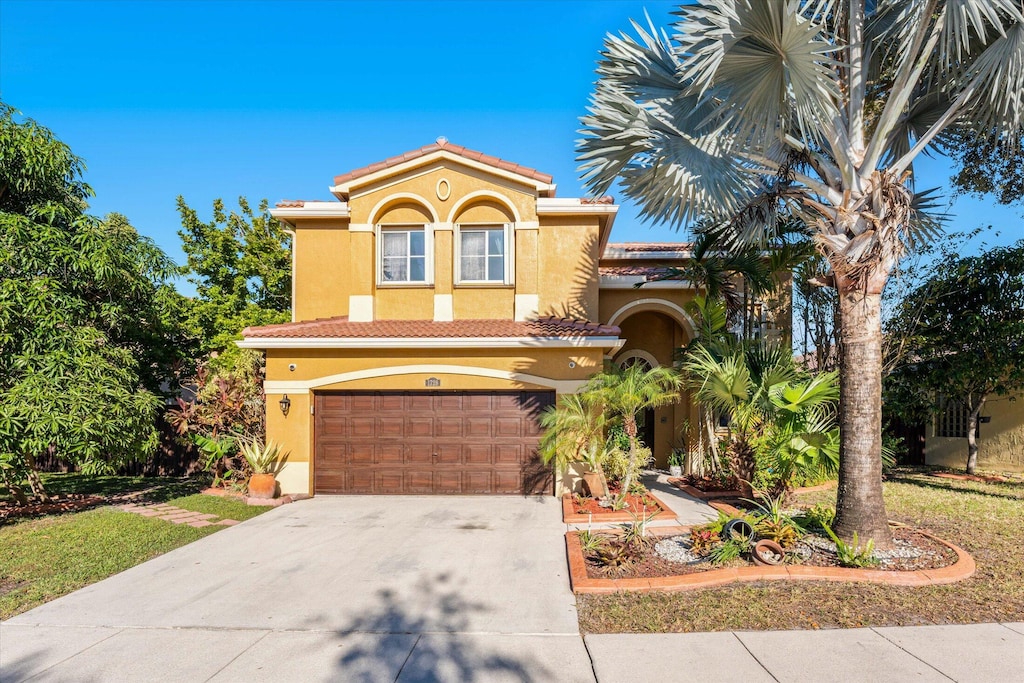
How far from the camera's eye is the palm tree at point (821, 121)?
6.71m

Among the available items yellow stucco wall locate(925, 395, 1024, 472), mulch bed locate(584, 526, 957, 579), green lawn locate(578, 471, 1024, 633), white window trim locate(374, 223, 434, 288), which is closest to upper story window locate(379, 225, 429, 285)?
white window trim locate(374, 223, 434, 288)

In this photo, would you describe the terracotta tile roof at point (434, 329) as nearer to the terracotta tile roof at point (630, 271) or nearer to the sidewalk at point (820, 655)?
the terracotta tile roof at point (630, 271)

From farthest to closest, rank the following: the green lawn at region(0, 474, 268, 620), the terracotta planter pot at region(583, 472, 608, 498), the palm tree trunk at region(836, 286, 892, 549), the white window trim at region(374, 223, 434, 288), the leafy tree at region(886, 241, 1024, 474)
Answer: the white window trim at region(374, 223, 434, 288) → the leafy tree at region(886, 241, 1024, 474) → the terracotta planter pot at region(583, 472, 608, 498) → the palm tree trunk at region(836, 286, 892, 549) → the green lawn at region(0, 474, 268, 620)

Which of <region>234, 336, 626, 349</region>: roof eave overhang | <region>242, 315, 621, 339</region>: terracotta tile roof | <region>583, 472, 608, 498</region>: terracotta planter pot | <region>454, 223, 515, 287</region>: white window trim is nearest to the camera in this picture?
<region>583, 472, 608, 498</region>: terracotta planter pot

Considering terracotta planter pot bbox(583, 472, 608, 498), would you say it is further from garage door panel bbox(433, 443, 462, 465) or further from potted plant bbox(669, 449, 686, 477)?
potted plant bbox(669, 449, 686, 477)

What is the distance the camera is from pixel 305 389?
40.4 ft

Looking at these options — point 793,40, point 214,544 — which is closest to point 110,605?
point 214,544

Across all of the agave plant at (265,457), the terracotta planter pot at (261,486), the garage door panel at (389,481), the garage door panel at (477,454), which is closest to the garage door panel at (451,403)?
the garage door panel at (477,454)

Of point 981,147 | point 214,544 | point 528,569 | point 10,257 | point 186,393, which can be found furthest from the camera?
point 186,393

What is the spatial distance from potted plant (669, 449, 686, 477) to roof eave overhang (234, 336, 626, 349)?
4.18m

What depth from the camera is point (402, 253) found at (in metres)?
13.7

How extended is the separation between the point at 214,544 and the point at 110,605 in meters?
2.44

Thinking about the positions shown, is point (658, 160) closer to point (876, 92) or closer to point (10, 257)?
point (876, 92)

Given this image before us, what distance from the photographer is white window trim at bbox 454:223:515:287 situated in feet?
43.9
